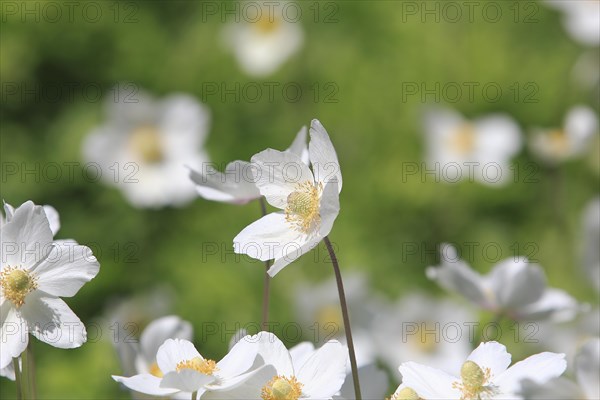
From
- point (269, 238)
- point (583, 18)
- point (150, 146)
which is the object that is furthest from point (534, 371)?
point (583, 18)

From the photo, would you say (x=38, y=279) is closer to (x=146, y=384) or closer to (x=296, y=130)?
(x=146, y=384)

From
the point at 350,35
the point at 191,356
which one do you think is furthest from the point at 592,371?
the point at 350,35

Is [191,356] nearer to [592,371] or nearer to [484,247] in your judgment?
[592,371]

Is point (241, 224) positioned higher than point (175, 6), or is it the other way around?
point (175, 6)

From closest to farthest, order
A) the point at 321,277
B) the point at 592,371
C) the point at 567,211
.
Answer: the point at 592,371 → the point at 321,277 → the point at 567,211

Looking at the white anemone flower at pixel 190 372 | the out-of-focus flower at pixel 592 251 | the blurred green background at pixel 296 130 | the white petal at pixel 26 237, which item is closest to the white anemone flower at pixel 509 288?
the out-of-focus flower at pixel 592 251
